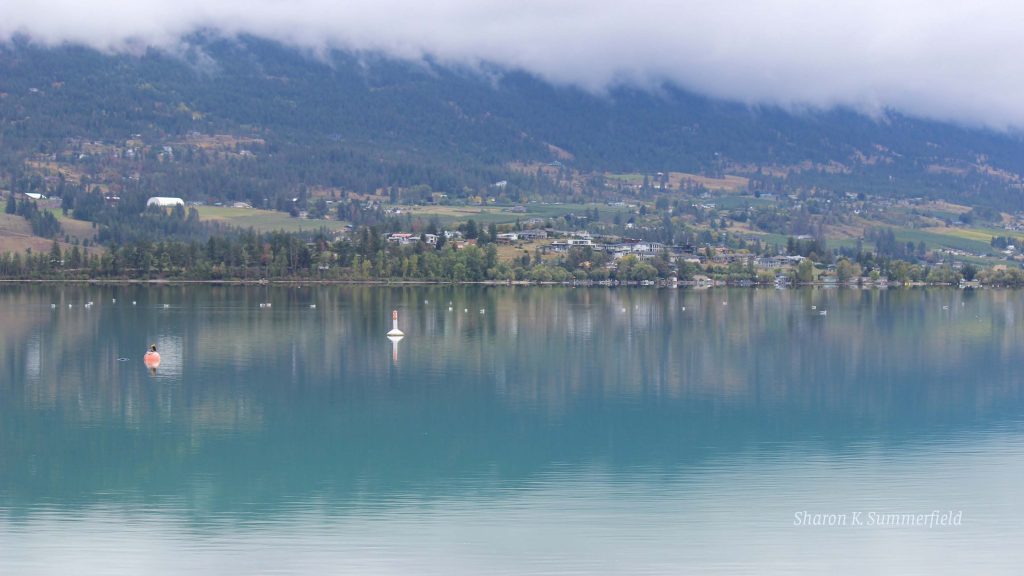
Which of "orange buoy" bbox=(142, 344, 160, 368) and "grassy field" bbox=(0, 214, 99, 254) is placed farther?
"grassy field" bbox=(0, 214, 99, 254)

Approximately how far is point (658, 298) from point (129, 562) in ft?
323

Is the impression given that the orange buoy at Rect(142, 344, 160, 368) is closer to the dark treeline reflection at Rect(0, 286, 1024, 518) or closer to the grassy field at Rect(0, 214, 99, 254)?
the dark treeline reflection at Rect(0, 286, 1024, 518)

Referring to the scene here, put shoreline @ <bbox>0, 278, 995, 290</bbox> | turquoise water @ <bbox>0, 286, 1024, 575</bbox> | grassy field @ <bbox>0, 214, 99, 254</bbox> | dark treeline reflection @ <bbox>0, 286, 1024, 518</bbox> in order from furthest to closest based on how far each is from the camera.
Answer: grassy field @ <bbox>0, 214, 99, 254</bbox> < shoreline @ <bbox>0, 278, 995, 290</bbox> < dark treeline reflection @ <bbox>0, 286, 1024, 518</bbox> < turquoise water @ <bbox>0, 286, 1024, 575</bbox>

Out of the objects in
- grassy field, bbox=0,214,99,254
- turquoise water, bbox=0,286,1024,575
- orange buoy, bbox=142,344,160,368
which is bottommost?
turquoise water, bbox=0,286,1024,575

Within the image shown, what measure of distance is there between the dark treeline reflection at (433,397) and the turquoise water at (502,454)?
16 centimetres

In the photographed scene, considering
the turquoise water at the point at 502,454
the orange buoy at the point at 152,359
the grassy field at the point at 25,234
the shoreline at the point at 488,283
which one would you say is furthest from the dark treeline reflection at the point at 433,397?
the grassy field at the point at 25,234

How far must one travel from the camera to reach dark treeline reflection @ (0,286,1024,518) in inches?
1173

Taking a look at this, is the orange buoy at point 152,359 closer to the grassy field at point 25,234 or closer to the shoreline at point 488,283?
the shoreline at point 488,283

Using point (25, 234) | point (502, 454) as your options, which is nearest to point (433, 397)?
point (502, 454)

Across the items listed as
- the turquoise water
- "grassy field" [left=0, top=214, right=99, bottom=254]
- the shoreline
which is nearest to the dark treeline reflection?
the turquoise water

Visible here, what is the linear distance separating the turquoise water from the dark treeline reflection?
16 cm

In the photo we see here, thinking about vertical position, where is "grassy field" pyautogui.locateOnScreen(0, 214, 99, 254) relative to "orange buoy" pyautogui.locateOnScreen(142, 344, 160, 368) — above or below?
above

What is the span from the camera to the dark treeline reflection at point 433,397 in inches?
1173

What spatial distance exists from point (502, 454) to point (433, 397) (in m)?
10.9
